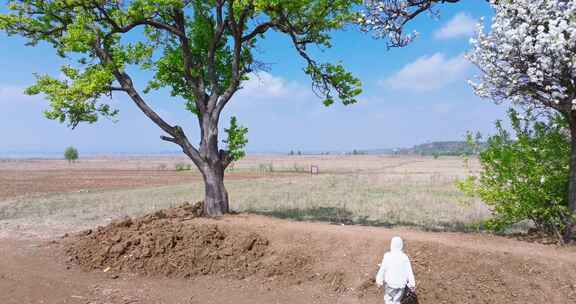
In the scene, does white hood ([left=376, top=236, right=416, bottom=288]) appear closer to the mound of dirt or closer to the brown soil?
the brown soil

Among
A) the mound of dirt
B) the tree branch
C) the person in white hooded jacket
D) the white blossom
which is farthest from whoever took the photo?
the tree branch

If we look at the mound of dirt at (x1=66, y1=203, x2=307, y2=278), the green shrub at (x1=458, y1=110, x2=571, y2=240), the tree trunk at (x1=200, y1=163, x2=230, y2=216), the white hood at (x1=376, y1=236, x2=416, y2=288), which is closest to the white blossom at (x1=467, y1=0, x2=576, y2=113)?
the green shrub at (x1=458, y1=110, x2=571, y2=240)

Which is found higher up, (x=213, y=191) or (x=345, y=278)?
(x=213, y=191)

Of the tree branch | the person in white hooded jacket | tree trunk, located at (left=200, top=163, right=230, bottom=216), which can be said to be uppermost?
the tree branch

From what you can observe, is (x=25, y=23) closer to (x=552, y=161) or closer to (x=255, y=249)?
(x=255, y=249)

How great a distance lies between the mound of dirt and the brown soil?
24 millimetres

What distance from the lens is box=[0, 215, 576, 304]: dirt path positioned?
7.45 meters

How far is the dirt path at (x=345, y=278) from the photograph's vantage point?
7.45m

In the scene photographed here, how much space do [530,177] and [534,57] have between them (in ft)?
8.80

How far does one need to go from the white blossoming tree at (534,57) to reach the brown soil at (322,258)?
5.94 ft

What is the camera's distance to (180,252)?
384 inches

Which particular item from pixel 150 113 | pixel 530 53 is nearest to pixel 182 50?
pixel 150 113

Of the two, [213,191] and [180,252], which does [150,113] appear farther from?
[180,252]

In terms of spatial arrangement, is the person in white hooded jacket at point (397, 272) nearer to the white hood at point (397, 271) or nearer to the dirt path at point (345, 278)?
the white hood at point (397, 271)
